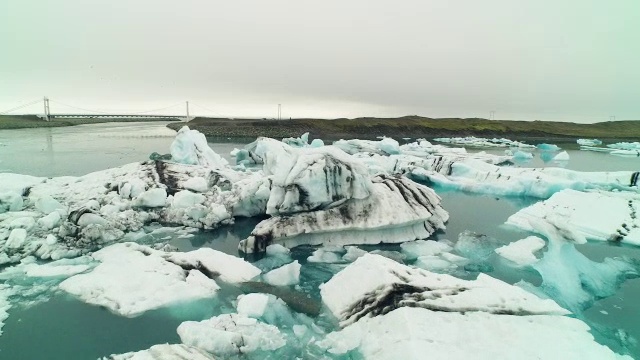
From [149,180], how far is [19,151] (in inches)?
642

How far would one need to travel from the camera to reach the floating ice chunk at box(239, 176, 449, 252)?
714 cm

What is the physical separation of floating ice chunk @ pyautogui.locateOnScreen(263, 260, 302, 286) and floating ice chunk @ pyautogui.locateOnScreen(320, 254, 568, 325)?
647 millimetres

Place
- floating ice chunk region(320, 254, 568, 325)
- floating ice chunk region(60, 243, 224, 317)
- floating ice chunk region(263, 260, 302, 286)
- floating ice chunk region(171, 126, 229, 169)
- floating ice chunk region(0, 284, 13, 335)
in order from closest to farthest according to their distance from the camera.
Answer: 1. floating ice chunk region(320, 254, 568, 325)
2. floating ice chunk region(0, 284, 13, 335)
3. floating ice chunk region(60, 243, 224, 317)
4. floating ice chunk region(263, 260, 302, 286)
5. floating ice chunk region(171, 126, 229, 169)

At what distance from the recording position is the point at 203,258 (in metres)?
5.81

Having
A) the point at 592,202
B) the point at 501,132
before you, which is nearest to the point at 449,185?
the point at 592,202

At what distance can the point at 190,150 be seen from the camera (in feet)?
41.7

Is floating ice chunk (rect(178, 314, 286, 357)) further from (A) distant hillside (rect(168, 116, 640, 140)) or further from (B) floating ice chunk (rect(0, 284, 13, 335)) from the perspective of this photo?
(A) distant hillside (rect(168, 116, 640, 140))

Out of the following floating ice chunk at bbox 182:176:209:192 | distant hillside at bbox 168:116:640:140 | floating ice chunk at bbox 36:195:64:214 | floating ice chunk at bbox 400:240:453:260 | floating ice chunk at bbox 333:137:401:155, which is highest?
distant hillside at bbox 168:116:640:140

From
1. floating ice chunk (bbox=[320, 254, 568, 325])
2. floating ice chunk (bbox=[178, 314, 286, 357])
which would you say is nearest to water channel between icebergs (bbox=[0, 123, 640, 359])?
floating ice chunk (bbox=[178, 314, 286, 357])

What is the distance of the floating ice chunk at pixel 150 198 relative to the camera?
8.47m

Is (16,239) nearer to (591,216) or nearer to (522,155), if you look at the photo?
(591,216)

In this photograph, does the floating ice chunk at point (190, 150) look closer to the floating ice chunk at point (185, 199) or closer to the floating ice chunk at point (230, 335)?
the floating ice chunk at point (185, 199)

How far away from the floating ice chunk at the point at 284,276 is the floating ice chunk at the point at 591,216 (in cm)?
507

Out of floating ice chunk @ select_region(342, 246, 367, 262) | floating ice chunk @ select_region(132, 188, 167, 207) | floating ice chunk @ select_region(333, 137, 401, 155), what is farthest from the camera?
floating ice chunk @ select_region(333, 137, 401, 155)
